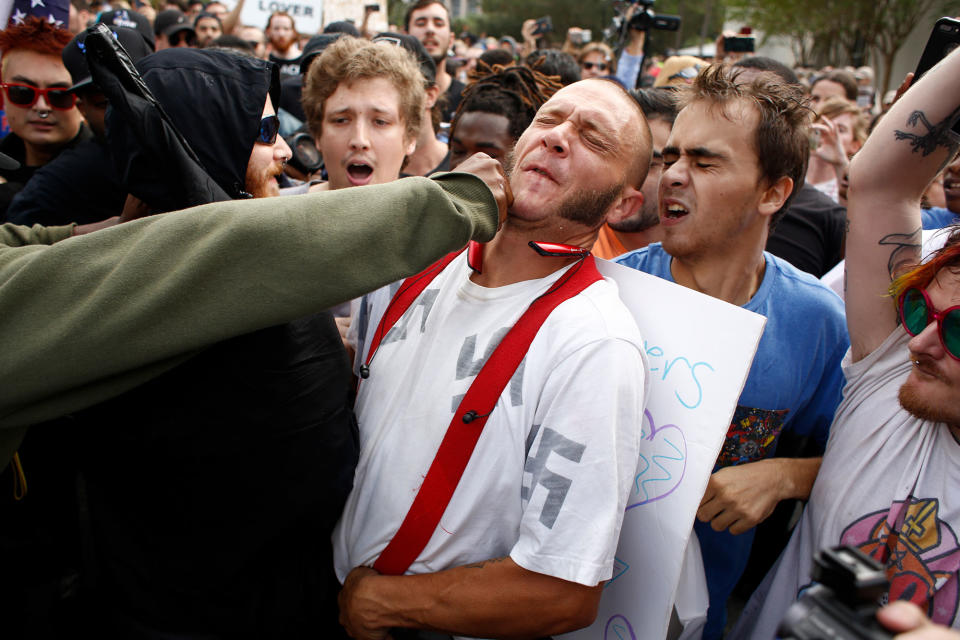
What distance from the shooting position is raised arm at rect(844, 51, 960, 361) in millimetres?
1795

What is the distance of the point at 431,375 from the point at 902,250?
148cm

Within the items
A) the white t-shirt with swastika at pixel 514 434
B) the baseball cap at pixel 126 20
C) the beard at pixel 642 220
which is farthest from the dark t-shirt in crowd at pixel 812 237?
the baseball cap at pixel 126 20

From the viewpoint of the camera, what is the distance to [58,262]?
47.9 inches

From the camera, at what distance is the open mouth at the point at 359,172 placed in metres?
3.18

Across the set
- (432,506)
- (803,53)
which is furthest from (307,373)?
(803,53)

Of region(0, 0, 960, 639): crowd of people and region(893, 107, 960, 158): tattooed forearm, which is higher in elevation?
region(893, 107, 960, 158): tattooed forearm

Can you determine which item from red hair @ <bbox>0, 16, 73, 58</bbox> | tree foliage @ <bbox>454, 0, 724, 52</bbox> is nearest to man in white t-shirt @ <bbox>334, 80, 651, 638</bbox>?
red hair @ <bbox>0, 16, 73, 58</bbox>

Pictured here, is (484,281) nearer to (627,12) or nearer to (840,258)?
(840,258)

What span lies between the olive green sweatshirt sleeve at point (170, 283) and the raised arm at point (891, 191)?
4.86ft

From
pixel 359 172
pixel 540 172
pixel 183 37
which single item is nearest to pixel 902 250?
pixel 540 172

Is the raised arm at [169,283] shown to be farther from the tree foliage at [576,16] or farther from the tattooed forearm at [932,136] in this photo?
the tree foliage at [576,16]

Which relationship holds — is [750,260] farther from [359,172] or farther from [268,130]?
[359,172]

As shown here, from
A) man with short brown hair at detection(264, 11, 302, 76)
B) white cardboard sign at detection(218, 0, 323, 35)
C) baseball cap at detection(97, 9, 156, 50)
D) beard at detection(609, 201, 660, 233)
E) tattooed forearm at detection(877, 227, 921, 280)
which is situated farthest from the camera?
white cardboard sign at detection(218, 0, 323, 35)

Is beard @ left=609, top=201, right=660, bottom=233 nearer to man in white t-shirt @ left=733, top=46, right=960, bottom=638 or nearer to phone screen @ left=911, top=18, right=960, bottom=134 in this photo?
man in white t-shirt @ left=733, top=46, right=960, bottom=638
